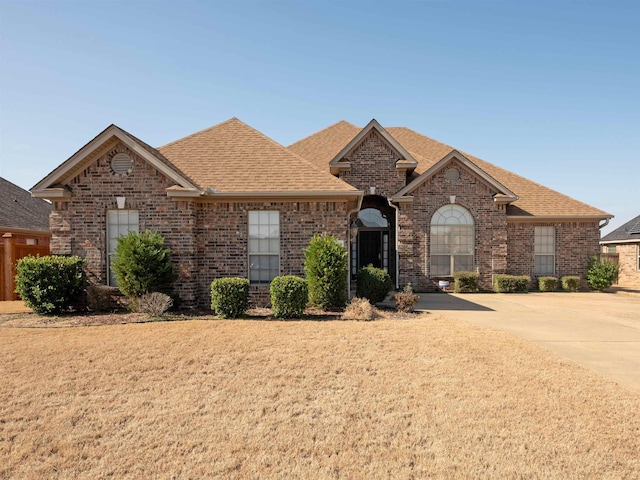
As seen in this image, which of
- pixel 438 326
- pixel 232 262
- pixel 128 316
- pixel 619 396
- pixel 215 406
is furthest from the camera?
pixel 232 262

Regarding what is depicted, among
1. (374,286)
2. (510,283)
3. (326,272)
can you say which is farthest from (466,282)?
(326,272)

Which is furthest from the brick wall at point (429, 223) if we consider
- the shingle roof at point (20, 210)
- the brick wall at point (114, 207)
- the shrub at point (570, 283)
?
the shingle roof at point (20, 210)

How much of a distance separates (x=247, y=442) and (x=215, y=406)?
0.90 meters

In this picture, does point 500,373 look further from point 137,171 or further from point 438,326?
point 137,171

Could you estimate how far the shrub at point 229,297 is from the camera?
902cm

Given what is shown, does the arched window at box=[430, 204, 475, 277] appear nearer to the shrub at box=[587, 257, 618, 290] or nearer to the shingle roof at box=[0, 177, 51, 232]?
the shrub at box=[587, 257, 618, 290]

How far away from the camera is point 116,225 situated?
33.9ft

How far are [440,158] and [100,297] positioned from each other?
52.0 ft

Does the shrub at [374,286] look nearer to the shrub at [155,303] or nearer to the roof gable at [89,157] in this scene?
the shrub at [155,303]

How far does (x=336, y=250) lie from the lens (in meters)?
9.69

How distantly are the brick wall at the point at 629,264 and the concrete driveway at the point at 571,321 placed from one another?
8262mm

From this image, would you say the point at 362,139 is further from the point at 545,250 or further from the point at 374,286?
the point at 545,250

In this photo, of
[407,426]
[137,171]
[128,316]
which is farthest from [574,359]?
[137,171]

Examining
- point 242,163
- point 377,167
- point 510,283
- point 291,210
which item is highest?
point 377,167
